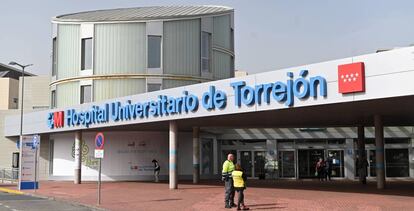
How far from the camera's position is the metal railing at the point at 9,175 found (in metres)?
42.2

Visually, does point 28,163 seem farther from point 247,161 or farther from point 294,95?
point 294,95

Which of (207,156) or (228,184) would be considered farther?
(207,156)

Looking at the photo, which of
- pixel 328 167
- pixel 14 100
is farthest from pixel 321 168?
pixel 14 100

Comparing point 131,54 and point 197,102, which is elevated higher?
point 131,54

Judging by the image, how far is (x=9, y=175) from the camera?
43875 mm

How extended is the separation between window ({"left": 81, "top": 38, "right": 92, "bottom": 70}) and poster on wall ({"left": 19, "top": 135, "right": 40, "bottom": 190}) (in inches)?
466

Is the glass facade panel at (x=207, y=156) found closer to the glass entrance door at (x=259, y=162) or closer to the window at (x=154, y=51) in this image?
the glass entrance door at (x=259, y=162)

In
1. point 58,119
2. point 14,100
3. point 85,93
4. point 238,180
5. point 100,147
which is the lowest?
point 238,180

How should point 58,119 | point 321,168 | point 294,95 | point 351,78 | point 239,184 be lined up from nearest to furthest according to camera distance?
point 239,184 → point 351,78 → point 294,95 → point 58,119 → point 321,168

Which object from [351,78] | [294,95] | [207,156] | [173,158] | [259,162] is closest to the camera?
[351,78]

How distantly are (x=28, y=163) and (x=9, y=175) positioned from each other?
15.4 m

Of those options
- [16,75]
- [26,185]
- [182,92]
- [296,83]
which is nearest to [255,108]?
[296,83]

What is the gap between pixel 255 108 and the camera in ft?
69.1

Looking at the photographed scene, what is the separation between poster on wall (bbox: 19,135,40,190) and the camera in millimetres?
29297
